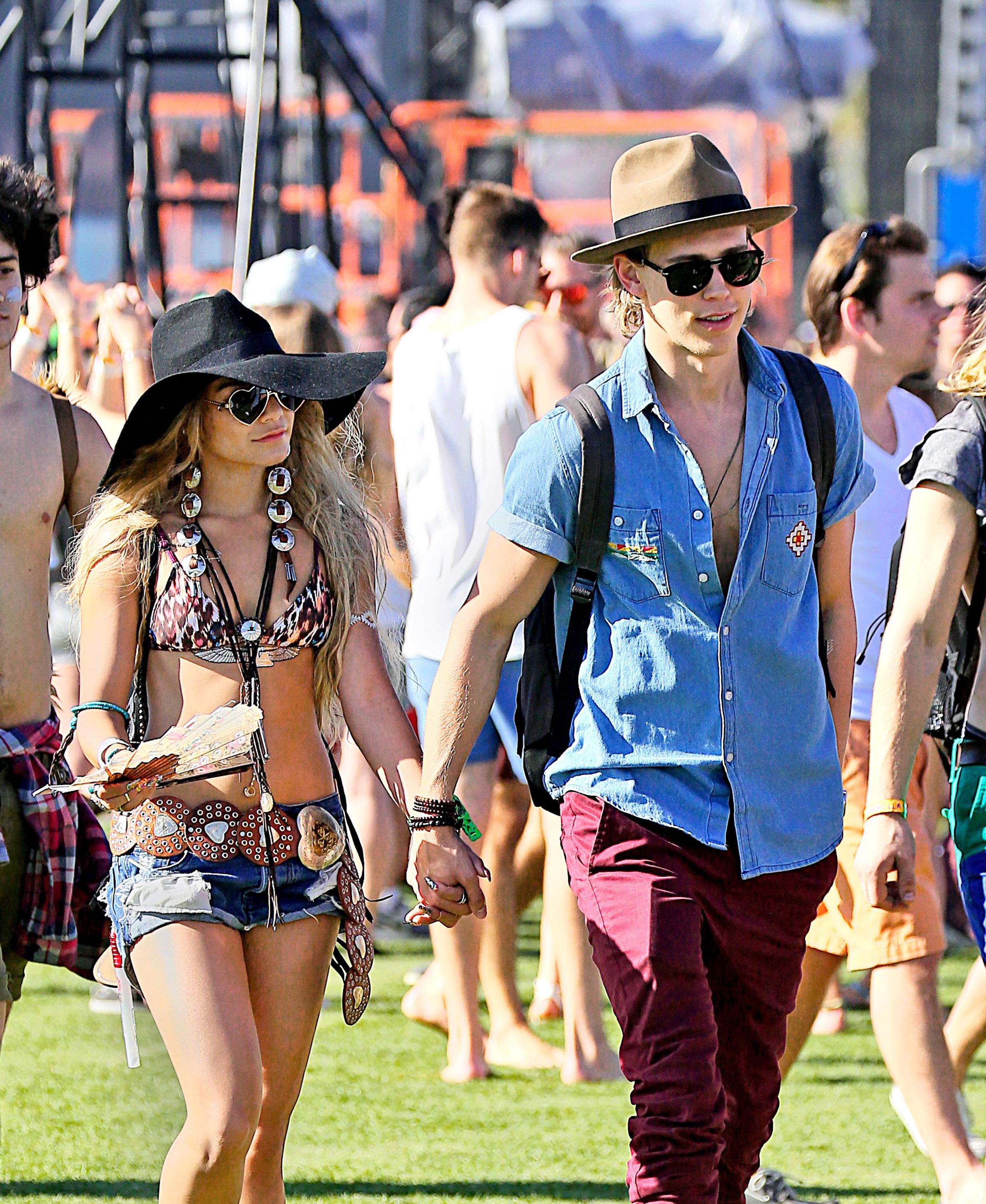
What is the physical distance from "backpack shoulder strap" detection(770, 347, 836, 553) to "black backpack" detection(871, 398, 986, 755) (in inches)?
10.3

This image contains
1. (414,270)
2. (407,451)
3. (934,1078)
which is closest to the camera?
(934,1078)

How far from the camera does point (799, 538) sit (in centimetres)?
331

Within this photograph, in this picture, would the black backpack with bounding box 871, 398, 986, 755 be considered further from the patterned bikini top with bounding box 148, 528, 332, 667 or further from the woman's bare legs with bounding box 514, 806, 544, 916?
the woman's bare legs with bounding box 514, 806, 544, 916

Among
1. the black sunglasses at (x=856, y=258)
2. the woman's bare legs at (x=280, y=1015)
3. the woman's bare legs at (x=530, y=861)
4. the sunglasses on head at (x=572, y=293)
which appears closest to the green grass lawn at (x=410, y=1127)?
the woman's bare legs at (x=530, y=861)

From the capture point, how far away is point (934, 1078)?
421 centimetres

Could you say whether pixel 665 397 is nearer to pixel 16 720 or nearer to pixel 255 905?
pixel 255 905

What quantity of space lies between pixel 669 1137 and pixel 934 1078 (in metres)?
1.35

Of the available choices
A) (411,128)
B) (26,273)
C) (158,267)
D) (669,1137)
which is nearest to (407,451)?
(26,273)

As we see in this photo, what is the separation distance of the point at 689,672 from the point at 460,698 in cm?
39

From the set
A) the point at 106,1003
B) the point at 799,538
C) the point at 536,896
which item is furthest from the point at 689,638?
the point at 106,1003

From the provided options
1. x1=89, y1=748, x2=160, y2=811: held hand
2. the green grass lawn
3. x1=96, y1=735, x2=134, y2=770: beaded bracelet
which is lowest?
the green grass lawn

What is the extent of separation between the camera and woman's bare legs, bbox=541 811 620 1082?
5301mm

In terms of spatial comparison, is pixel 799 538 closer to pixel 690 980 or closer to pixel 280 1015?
pixel 690 980

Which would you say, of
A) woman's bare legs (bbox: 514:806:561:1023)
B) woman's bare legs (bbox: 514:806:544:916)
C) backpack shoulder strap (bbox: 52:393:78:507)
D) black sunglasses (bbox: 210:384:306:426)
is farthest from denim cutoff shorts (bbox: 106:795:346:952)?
woman's bare legs (bbox: 514:806:544:916)
